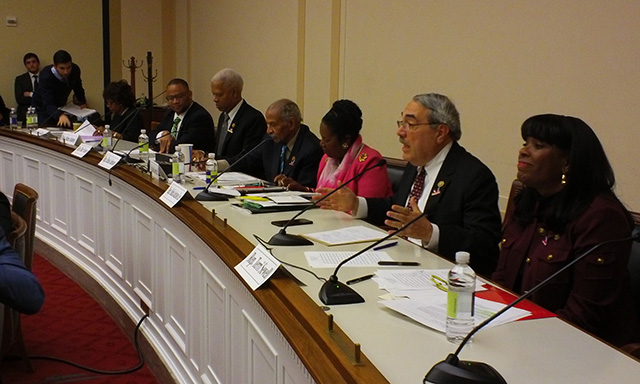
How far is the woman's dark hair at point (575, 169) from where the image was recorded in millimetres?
2092

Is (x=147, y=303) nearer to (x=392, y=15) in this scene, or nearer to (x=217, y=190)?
(x=217, y=190)

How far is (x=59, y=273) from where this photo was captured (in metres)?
4.51

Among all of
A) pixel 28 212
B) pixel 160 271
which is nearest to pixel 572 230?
pixel 160 271

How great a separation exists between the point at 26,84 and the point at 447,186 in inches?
293

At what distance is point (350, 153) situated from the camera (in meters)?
3.38

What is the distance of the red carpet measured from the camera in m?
2.96

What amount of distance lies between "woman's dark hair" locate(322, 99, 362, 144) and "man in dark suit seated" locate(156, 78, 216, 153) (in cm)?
209

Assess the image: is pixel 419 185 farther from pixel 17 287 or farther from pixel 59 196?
pixel 59 196

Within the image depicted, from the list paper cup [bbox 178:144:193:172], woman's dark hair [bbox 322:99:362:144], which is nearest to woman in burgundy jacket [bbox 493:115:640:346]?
woman's dark hair [bbox 322:99:362:144]

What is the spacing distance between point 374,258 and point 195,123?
341cm

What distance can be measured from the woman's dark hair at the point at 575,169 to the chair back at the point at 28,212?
1909mm

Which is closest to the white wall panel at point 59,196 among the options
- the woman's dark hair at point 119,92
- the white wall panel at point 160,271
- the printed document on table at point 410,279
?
the white wall panel at point 160,271

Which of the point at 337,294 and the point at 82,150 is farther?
the point at 82,150

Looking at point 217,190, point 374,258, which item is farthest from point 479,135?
point 374,258
